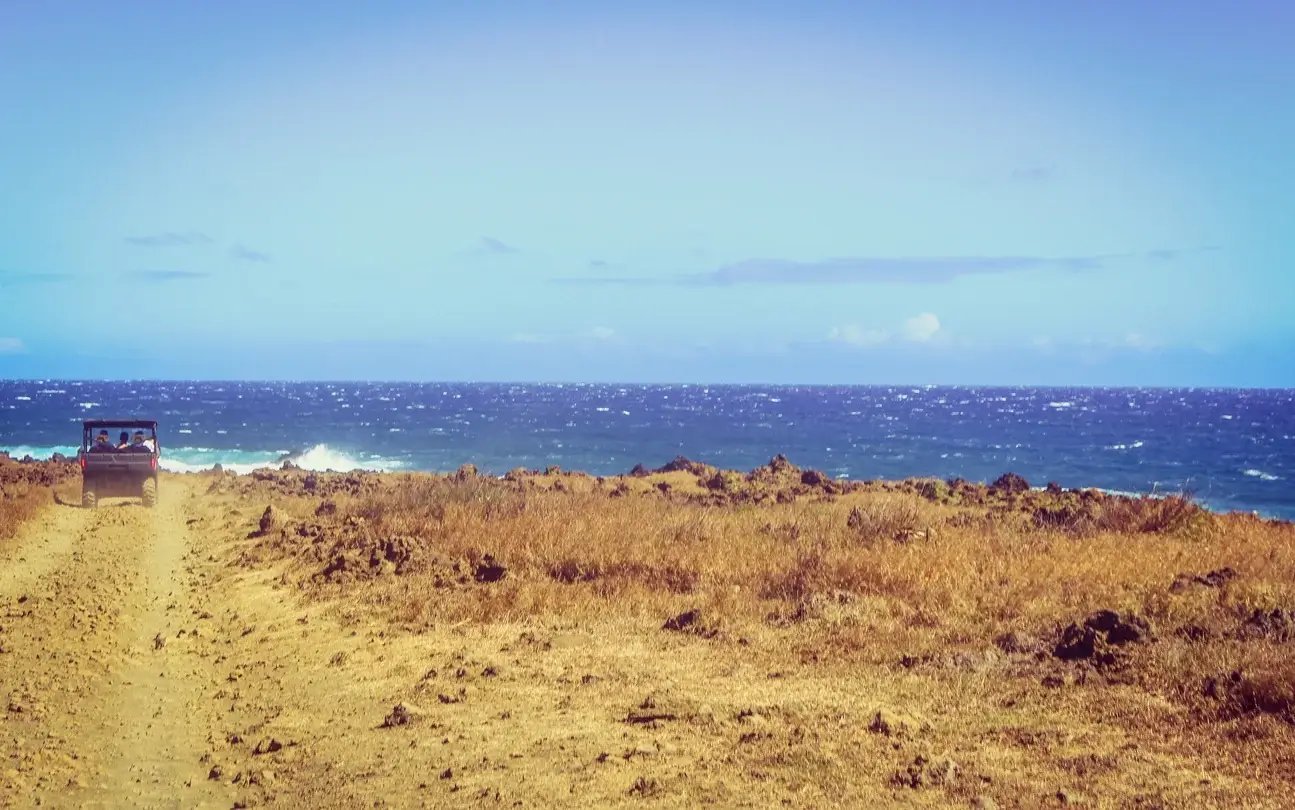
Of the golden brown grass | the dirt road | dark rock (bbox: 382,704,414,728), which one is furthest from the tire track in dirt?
the golden brown grass

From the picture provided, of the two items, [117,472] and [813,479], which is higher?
[117,472]

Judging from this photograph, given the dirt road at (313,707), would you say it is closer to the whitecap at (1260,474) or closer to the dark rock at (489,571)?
the dark rock at (489,571)

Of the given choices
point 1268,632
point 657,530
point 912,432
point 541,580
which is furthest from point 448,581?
point 912,432

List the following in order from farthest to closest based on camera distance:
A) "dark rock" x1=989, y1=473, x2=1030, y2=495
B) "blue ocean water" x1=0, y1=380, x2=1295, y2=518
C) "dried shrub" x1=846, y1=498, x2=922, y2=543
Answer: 1. "blue ocean water" x1=0, y1=380, x2=1295, y2=518
2. "dark rock" x1=989, y1=473, x2=1030, y2=495
3. "dried shrub" x1=846, y1=498, x2=922, y2=543

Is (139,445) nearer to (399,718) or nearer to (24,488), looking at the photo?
(24,488)

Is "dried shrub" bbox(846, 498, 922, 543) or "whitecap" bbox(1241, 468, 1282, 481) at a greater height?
"dried shrub" bbox(846, 498, 922, 543)

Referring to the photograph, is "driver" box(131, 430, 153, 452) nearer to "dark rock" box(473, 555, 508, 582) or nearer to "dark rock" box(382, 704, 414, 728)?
"dark rock" box(473, 555, 508, 582)

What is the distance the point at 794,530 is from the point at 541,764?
10.8 meters

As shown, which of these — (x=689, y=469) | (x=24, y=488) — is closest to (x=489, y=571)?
(x=24, y=488)

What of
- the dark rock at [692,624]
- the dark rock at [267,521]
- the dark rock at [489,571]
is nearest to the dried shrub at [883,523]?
the dark rock at [692,624]

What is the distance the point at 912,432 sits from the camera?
93312 mm

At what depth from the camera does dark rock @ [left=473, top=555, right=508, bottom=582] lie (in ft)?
44.6

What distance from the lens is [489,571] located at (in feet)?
45.1

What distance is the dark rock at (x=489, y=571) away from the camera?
13.6m
